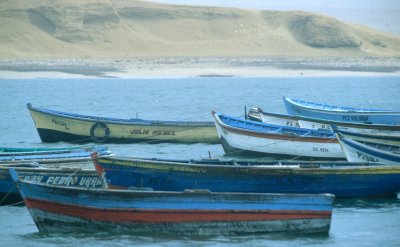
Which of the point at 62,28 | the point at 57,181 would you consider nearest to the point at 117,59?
the point at 62,28

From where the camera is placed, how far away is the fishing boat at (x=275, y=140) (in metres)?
26.6

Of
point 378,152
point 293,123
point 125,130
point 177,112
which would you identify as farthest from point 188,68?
point 378,152

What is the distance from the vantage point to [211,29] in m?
146

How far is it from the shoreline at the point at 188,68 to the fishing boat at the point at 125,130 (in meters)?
65.0

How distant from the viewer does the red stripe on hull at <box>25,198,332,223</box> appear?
1777 centimetres

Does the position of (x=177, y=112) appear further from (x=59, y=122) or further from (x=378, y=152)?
(x=378, y=152)

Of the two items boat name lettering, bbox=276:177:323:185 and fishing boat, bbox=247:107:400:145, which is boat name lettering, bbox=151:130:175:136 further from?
boat name lettering, bbox=276:177:323:185

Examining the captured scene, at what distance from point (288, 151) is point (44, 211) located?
10.6 metres

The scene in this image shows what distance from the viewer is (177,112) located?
177 feet

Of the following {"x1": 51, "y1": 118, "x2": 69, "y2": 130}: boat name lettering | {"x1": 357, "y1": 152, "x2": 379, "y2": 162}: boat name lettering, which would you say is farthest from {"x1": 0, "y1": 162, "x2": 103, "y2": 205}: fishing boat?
{"x1": 51, "y1": 118, "x2": 69, "y2": 130}: boat name lettering

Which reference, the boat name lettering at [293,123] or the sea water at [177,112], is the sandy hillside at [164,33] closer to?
the sea water at [177,112]

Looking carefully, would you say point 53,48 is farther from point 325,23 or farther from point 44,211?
point 44,211

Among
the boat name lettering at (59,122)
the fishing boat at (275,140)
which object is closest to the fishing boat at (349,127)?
the fishing boat at (275,140)

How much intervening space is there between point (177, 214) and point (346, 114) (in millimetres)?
17253
